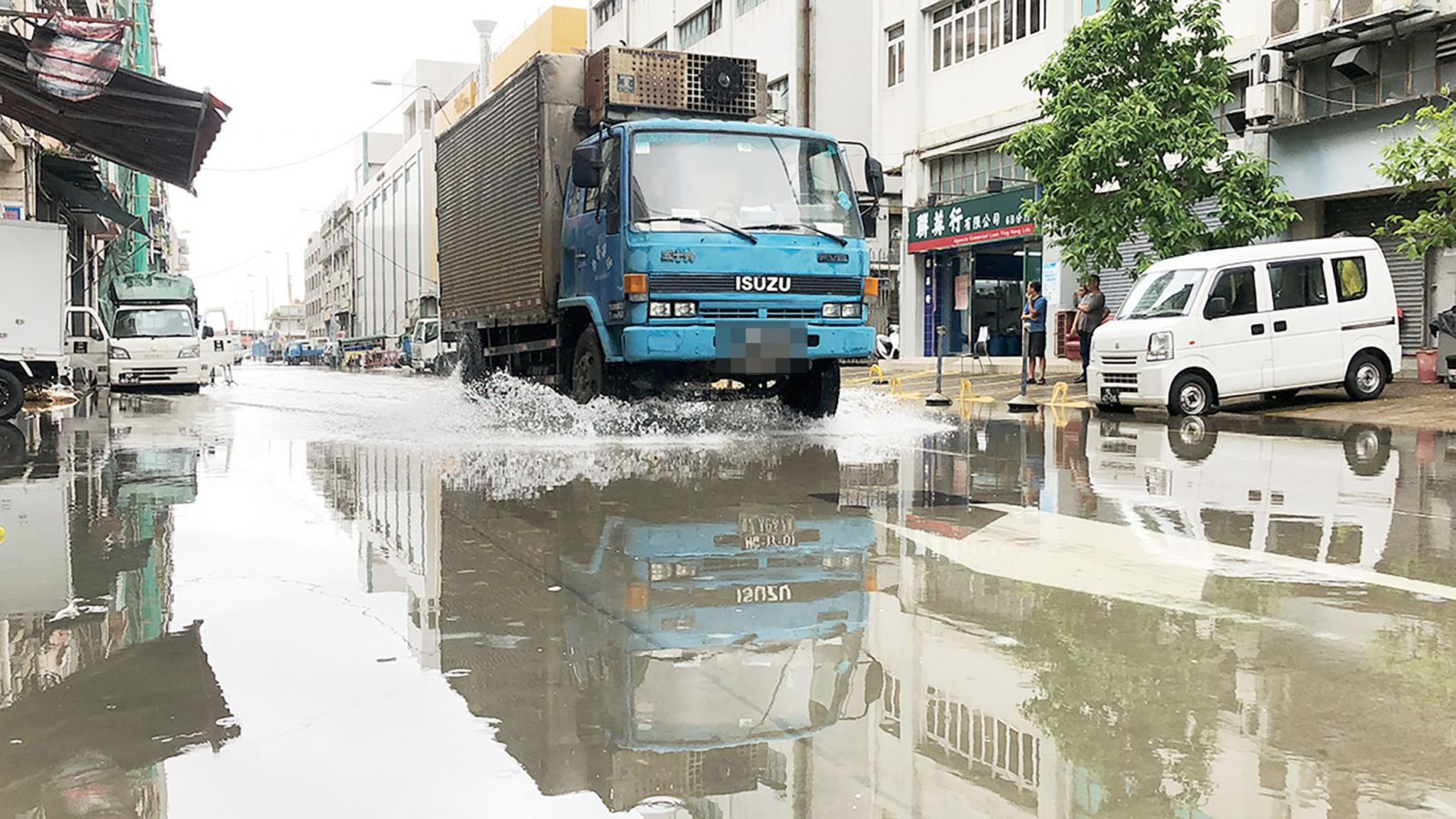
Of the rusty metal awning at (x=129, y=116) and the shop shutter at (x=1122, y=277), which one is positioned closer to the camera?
the rusty metal awning at (x=129, y=116)

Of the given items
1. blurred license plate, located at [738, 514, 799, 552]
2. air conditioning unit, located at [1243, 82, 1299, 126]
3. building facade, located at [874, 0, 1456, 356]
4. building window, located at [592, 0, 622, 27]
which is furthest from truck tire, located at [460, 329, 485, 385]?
building window, located at [592, 0, 622, 27]

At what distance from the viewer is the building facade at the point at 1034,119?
65.1 ft

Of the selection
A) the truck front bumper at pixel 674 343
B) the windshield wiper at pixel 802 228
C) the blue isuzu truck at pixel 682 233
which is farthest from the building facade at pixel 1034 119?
the truck front bumper at pixel 674 343

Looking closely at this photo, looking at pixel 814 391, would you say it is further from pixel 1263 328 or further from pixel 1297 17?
pixel 1297 17

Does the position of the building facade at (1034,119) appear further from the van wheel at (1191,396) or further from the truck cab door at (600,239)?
the truck cab door at (600,239)

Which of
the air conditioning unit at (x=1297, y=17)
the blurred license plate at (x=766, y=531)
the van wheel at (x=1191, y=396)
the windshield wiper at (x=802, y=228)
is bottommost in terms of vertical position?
the blurred license plate at (x=766, y=531)

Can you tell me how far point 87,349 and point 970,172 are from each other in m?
19.5

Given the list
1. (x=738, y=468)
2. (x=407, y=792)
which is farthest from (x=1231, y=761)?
(x=738, y=468)

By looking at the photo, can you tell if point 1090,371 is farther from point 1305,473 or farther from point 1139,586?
point 1139,586

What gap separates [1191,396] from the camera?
49.0 ft

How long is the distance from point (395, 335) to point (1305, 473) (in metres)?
62.8

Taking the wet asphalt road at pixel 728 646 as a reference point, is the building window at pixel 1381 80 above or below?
above

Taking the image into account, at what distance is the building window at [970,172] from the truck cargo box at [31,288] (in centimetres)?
1952

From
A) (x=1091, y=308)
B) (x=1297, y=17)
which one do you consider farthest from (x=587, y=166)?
(x=1297, y=17)
